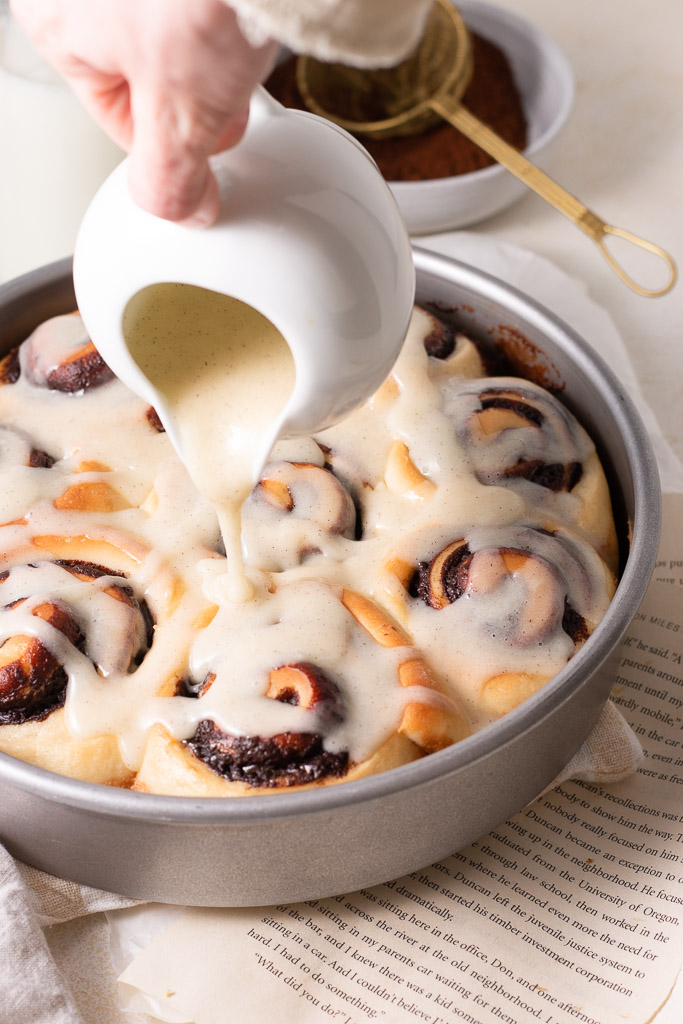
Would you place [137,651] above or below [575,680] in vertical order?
below

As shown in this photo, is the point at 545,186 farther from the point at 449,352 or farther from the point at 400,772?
the point at 400,772

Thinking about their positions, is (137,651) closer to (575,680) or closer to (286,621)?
(286,621)

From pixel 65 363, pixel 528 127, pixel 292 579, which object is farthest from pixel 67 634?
pixel 528 127

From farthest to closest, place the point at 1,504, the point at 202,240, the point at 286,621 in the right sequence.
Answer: the point at 1,504 < the point at 286,621 < the point at 202,240

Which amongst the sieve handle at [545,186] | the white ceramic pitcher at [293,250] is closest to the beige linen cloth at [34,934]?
the white ceramic pitcher at [293,250]

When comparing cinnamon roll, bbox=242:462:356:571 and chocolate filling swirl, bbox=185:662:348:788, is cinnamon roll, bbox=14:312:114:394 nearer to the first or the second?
cinnamon roll, bbox=242:462:356:571

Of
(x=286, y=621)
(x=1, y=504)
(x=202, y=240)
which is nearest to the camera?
(x=202, y=240)

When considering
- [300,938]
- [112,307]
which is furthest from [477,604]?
[112,307]
